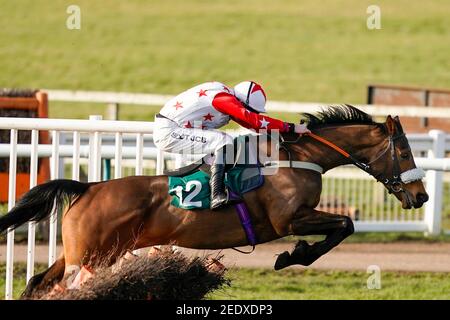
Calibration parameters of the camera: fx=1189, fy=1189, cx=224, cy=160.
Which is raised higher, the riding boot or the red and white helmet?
the red and white helmet

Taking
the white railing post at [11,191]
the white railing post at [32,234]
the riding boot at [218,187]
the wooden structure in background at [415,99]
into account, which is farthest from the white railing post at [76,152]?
the wooden structure in background at [415,99]

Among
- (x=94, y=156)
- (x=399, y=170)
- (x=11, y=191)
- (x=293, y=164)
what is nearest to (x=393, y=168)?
(x=399, y=170)

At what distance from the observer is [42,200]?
7.04m

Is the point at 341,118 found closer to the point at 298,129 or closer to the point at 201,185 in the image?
the point at 298,129

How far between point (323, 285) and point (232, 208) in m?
2.29

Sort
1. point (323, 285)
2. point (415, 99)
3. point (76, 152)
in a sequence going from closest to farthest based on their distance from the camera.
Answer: point (76, 152)
point (323, 285)
point (415, 99)

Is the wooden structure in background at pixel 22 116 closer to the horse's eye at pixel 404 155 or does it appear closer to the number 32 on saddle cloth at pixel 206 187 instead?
the number 32 on saddle cloth at pixel 206 187

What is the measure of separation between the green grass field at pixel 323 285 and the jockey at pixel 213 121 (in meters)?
1.51

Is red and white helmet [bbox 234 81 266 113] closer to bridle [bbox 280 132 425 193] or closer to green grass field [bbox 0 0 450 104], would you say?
bridle [bbox 280 132 425 193]

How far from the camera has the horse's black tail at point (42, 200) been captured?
7004 millimetres

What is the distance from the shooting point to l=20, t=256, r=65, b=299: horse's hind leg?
6914 mm

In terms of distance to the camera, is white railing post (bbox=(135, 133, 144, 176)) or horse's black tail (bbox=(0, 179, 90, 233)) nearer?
horse's black tail (bbox=(0, 179, 90, 233))

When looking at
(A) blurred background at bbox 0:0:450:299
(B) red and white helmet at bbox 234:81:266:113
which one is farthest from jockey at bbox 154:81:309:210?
(A) blurred background at bbox 0:0:450:299
